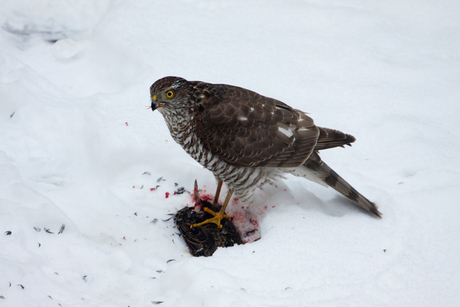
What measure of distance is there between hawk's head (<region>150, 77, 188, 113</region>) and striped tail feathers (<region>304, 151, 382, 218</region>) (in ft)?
4.18

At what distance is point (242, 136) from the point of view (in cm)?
332

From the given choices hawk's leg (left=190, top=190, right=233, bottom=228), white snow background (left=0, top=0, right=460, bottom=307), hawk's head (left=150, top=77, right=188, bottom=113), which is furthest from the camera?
hawk's leg (left=190, top=190, right=233, bottom=228)

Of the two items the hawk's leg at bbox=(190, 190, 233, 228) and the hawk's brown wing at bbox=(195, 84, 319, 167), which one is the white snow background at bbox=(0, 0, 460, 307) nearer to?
the hawk's leg at bbox=(190, 190, 233, 228)

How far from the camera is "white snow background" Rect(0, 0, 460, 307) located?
2.79 metres

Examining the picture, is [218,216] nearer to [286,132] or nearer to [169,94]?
[286,132]

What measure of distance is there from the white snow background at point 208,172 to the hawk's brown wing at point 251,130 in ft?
1.71

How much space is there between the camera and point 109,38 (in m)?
4.96

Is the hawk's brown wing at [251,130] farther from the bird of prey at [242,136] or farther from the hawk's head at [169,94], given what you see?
the hawk's head at [169,94]

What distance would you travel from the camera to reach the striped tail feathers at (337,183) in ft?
11.4

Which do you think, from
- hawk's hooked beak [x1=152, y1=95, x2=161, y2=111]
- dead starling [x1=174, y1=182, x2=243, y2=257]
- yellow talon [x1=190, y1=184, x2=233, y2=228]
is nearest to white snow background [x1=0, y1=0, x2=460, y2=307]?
dead starling [x1=174, y1=182, x2=243, y2=257]

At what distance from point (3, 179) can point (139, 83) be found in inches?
75.2

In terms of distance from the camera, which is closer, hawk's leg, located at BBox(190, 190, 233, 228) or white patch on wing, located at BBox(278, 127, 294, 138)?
white patch on wing, located at BBox(278, 127, 294, 138)

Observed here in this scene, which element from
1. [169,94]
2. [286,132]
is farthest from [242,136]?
[169,94]

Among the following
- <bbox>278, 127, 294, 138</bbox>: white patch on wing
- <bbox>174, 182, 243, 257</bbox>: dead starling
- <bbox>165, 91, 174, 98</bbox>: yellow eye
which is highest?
<bbox>165, 91, 174, 98</bbox>: yellow eye
